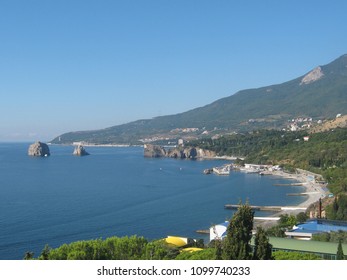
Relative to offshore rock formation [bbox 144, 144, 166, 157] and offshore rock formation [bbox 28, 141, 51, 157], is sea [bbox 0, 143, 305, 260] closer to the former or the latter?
offshore rock formation [bbox 144, 144, 166, 157]

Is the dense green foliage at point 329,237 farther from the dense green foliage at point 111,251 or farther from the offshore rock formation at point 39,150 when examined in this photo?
the offshore rock formation at point 39,150

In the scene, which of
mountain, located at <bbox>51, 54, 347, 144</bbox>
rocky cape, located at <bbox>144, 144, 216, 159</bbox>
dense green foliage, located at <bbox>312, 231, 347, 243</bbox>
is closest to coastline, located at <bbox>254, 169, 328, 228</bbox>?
dense green foliage, located at <bbox>312, 231, 347, 243</bbox>

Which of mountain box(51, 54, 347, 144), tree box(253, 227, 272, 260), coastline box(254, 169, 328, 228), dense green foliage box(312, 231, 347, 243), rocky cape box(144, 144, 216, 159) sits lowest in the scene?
coastline box(254, 169, 328, 228)

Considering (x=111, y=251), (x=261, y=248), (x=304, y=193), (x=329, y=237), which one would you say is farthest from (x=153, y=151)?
(x=261, y=248)

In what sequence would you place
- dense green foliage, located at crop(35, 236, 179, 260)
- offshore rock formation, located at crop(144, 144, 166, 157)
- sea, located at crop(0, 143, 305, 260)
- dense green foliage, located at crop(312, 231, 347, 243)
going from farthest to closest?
offshore rock formation, located at crop(144, 144, 166, 157)
sea, located at crop(0, 143, 305, 260)
dense green foliage, located at crop(312, 231, 347, 243)
dense green foliage, located at crop(35, 236, 179, 260)

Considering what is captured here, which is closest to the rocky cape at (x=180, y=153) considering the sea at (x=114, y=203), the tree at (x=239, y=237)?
the sea at (x=114, y=203)
